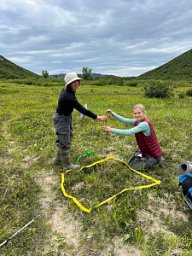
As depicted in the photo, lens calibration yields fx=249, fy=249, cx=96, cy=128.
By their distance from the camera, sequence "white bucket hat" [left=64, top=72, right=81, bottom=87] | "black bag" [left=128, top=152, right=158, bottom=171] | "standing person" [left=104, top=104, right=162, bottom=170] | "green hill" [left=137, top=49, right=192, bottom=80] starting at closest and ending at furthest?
"white bucket hat" [left=64, top=72, right=81, bottom=87]
"standing person" [left=104, top=104, right=162, bottom=170]
"black bag" [left=128, top=152, right=158, bottom=171]
"green hill" [left=137, top=49, right=192, bottom=80]

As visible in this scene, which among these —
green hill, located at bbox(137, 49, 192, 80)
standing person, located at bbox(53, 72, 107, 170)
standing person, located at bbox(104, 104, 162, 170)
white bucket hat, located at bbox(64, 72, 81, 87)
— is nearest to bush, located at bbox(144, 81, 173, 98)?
standing person, located at bbox(104, 104, 162, 170)

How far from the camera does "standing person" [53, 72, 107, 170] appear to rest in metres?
4.01

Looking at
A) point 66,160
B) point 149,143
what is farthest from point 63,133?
point 149,143

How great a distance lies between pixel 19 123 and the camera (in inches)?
296

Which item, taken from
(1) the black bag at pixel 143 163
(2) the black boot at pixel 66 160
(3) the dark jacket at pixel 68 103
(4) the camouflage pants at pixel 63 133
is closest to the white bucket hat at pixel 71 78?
(3) the dark jacket at pixel 68 103

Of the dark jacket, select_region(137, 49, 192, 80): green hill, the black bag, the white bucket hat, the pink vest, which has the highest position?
select_region(137, 49, 192, 80): green hill

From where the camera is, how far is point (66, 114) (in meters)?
4.21

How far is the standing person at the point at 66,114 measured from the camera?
4.01 metres

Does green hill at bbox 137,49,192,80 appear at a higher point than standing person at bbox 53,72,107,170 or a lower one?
higher

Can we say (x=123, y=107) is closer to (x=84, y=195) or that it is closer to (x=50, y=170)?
(x=50, y=170)

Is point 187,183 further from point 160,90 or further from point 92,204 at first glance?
point 160,90

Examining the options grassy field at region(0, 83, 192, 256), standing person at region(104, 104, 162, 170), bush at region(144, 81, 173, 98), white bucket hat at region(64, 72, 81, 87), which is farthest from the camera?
bush at region(144, 81, 173, 98)

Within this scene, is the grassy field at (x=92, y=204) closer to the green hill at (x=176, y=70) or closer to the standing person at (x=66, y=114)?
the standing person at (x=66, y=114)

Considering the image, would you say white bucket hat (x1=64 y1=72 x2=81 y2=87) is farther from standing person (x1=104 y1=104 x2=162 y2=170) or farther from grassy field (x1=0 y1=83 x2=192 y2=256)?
grassy field (x1=0 y1=83 x2=192 y2=256)
